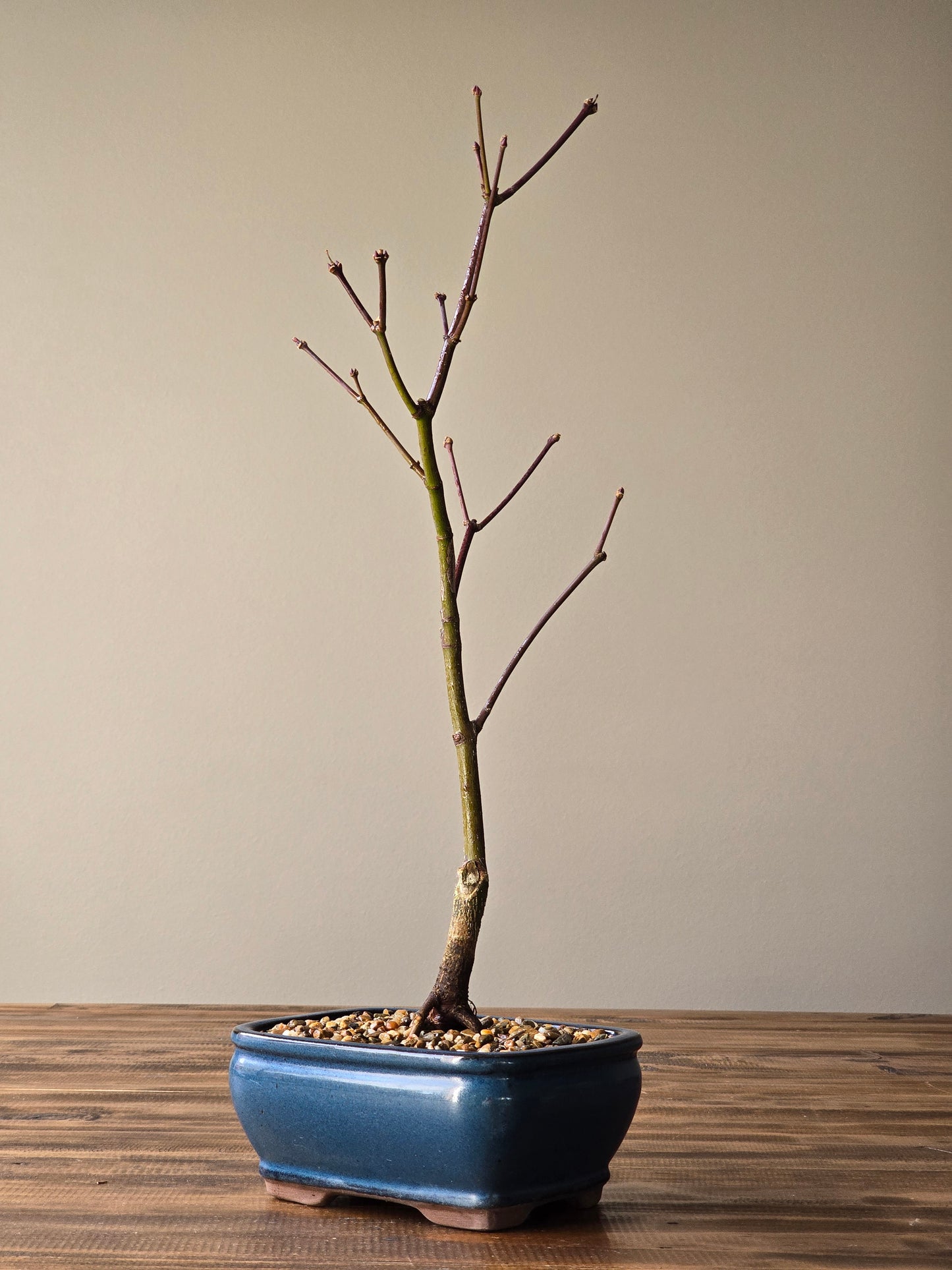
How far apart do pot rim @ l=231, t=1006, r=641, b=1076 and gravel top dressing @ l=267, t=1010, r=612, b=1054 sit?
0.01 m

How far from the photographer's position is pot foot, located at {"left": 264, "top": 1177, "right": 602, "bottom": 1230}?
114cm

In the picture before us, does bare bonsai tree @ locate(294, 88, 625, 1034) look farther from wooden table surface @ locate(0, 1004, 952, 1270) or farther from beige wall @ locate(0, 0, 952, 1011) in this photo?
beige wall @ locate(0, 0, 952, 1011)

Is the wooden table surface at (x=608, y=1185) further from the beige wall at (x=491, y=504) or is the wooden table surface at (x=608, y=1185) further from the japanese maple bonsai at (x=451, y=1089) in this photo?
the beige wall at (x=491, y=504)

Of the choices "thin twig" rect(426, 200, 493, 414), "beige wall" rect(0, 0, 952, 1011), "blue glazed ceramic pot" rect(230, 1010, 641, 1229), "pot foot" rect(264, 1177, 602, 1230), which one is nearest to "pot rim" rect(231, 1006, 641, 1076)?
"blue glazed ceramic pot" rect(230, 1010, 641, 1229)

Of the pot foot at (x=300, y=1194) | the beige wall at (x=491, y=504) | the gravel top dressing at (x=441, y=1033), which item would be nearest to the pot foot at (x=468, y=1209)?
the pot foot at (x=300, y=1194)

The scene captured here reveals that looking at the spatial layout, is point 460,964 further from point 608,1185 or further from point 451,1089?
point 608,1185

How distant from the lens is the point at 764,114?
323 centimetres

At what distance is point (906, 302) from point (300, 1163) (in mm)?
2749

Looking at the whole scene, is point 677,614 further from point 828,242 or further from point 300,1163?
point 300,1163

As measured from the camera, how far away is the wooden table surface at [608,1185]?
112 cm

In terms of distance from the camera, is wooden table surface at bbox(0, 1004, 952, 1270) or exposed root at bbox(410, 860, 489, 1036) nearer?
wooden table surface at bbox(0, 1004, 952, 1270)

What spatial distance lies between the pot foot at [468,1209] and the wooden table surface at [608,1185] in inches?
0.5

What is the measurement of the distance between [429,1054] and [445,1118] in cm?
6

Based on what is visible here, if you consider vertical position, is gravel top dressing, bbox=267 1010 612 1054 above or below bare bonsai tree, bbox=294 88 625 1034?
below
